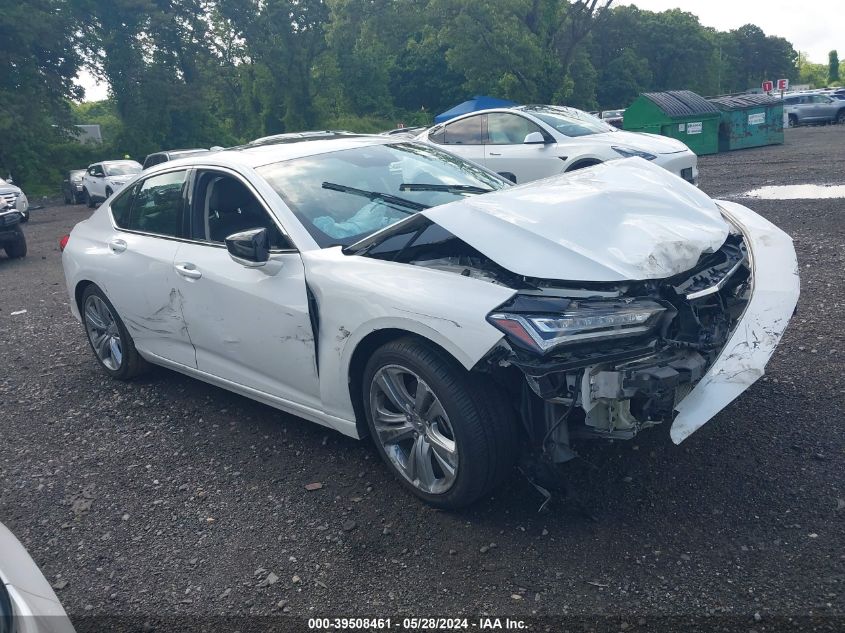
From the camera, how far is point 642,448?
3.79m

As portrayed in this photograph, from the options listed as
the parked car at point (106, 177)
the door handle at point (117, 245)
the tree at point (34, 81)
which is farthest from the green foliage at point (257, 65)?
the door handle at point (117, 245)

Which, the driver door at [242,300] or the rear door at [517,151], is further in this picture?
the rear door at [517,151]

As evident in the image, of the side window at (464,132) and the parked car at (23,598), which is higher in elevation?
the side window at (464,132)

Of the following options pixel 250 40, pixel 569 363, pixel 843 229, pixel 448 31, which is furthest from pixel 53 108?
pixel 569 363

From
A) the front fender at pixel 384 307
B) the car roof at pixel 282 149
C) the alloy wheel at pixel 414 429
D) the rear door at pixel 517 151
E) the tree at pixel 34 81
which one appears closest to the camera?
the front fender at pixel 384 307

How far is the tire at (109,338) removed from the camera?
5.36 meters

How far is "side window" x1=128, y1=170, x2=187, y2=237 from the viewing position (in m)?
4.75

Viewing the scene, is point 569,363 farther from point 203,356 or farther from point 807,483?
point 203,356

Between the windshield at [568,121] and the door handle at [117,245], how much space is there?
7.58m

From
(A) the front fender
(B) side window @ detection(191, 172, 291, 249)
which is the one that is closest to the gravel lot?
(A) the front fender

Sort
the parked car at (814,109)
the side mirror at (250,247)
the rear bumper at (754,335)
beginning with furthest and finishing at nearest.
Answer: the parked car at (814,109) < the side mirror at (250,247) < the rear bumper at (754,335)

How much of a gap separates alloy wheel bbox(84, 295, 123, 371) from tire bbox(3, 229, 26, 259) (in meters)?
8.55

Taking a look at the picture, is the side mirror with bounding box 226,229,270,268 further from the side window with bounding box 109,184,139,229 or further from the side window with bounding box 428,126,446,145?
the side window with bounding box 428,126,446,145

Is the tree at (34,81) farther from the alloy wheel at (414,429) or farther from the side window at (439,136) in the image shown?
the alloy wheel at (414,429)
